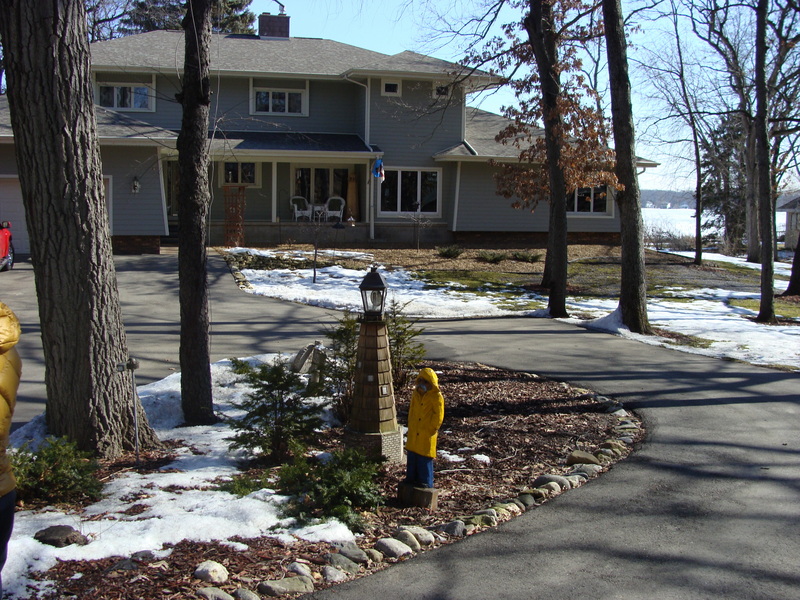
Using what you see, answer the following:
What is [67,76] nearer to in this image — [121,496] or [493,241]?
[121,496]

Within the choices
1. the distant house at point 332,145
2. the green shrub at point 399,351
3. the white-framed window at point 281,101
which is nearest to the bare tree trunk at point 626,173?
the green shrub at point 399,351

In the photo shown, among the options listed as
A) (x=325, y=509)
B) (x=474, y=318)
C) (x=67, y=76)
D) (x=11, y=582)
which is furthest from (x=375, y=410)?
(x=474, y=318)

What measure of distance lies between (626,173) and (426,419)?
31.5 ft

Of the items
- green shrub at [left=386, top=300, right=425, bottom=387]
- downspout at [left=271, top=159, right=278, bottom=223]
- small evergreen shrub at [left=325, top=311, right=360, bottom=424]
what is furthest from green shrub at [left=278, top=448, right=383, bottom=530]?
downspout at [left=271, top=159, right=278, bottom=223]

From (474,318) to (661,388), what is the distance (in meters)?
6.42

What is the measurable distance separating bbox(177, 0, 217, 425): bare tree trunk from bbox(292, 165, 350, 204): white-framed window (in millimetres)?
21257

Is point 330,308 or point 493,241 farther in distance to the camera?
point 493,241

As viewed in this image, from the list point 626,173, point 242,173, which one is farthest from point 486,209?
point 626,173

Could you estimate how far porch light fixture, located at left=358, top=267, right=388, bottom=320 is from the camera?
6211 mm

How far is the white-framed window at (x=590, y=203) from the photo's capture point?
30.0 meters

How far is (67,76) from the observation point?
577 centimetres

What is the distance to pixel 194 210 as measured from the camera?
7.20m

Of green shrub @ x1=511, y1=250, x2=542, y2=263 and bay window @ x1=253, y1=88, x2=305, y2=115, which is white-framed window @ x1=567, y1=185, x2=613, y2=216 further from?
bay window @ x1=253, y1=88, x2=305, y2=115

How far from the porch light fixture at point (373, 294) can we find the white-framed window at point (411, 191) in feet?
71.1
